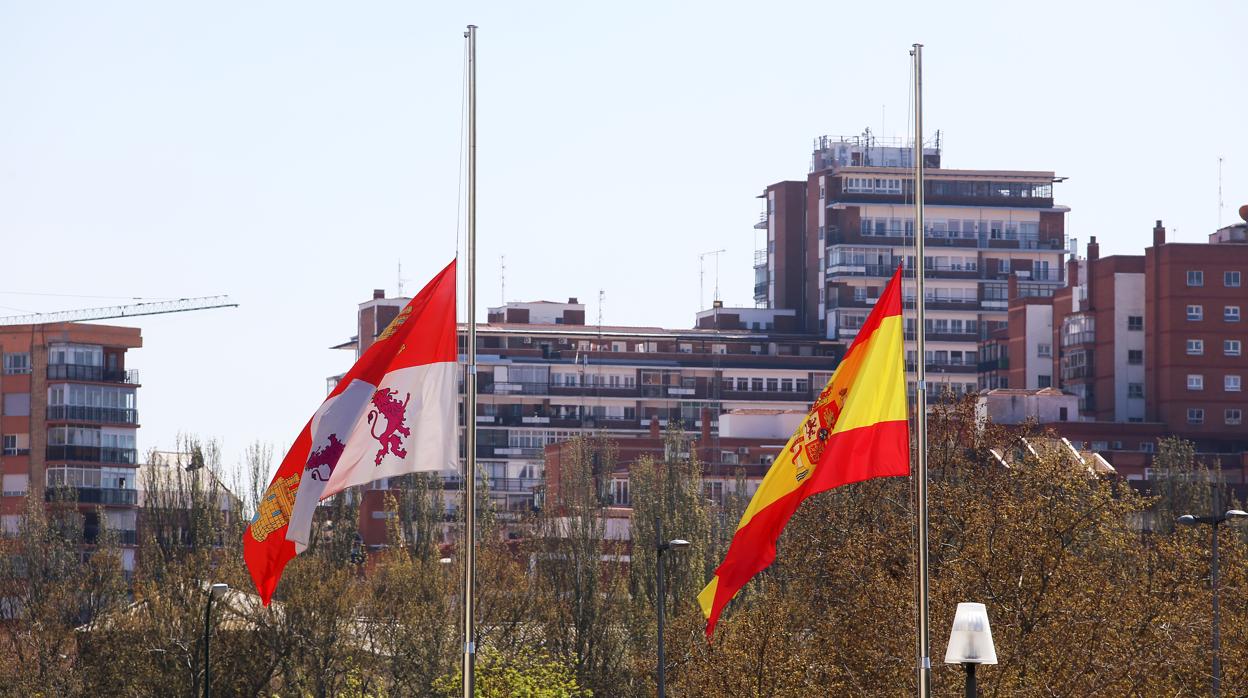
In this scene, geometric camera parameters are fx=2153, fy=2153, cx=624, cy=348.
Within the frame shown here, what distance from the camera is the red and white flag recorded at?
2759 cm

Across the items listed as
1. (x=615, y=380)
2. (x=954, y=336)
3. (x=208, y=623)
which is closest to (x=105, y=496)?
(x=615, y=380)

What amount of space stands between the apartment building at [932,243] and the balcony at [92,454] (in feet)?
227

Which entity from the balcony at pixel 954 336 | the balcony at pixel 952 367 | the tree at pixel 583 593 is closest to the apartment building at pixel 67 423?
the tree at pixel 583 593

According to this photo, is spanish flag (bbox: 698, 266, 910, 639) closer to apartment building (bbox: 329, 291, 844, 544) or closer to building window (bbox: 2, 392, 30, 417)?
building window (bbox: 2, 392, 30, 417)

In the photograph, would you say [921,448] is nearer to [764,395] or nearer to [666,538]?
[666,538]

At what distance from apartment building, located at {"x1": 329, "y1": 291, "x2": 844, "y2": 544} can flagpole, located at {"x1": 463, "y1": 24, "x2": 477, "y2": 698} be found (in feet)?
471

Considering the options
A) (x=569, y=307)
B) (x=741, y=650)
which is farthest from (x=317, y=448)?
(x=569, y=307)

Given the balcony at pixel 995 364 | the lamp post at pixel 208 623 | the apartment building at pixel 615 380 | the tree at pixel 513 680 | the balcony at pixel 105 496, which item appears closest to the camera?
the lamp post at pixel 208 623

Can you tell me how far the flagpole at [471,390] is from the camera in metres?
27.2

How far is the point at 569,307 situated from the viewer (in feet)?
618

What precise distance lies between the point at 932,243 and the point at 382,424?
160 meters

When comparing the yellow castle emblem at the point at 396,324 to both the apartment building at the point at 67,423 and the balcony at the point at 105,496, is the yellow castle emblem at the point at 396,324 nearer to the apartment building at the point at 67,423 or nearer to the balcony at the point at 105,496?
the balcony at the point at 105,496

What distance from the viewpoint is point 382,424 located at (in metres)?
27.8

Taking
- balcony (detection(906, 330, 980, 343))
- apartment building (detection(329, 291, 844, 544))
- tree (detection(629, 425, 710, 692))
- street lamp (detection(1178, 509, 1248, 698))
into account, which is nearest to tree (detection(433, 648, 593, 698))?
tree (detection(629, 425, 710, 692))
